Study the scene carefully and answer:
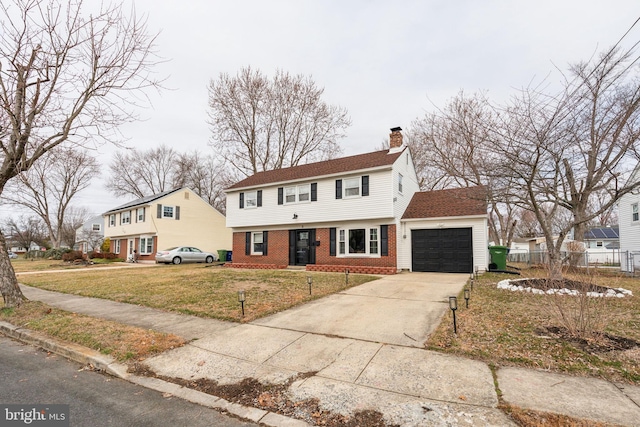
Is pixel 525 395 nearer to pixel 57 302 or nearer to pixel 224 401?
pixel 224 401

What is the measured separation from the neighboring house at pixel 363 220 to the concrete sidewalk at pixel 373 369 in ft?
27.3

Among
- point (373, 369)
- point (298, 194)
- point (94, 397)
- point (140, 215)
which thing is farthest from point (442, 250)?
Answer: point (140, 215)

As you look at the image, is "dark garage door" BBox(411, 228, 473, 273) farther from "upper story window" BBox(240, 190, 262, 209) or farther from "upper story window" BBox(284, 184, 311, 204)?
"upper story window" BBox(240, 190, 262, 209)

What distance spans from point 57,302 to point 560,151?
1551cm

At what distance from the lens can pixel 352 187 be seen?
52.4 ft

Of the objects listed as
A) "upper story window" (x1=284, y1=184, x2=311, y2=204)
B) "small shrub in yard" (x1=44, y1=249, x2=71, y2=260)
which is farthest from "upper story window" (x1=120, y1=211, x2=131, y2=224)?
"upper story window" (x1=284, y1=184, x2=311, y2=204)

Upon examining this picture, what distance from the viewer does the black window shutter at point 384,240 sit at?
49.8ft

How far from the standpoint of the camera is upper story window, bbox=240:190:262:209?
19234 millimetres

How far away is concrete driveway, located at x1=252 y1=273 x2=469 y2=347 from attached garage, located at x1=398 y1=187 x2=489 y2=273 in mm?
5383

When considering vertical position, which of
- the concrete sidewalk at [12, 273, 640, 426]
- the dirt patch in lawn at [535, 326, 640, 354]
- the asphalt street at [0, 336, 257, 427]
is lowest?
the asphalt street at [0, 336, 257, 427]

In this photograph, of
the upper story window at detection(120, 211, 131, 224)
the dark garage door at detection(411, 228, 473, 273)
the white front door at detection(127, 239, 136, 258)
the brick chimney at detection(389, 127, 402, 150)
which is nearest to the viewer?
the dark garage door at detection(411, 228, 473, 273)

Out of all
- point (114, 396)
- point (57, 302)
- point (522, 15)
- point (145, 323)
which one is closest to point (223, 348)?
point (114, 396)

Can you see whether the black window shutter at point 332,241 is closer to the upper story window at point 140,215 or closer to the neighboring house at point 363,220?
the neighboring house at point 363,220

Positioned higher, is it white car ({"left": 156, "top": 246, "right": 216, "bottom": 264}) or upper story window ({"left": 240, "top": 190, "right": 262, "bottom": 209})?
upper story window ({"left": 240, "top": 190, "right": 262, "bottom": 209})
